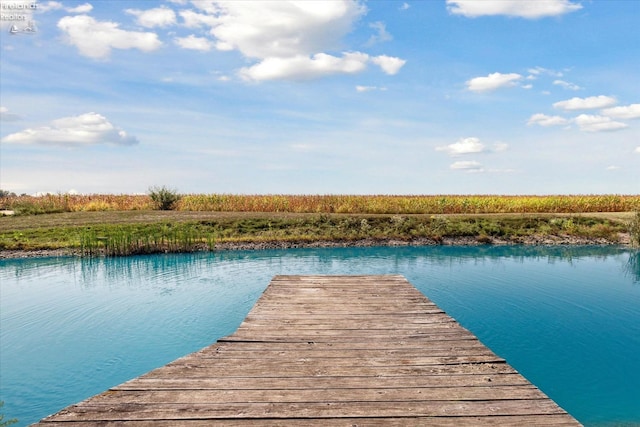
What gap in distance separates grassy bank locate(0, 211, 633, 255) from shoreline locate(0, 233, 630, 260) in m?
0.16

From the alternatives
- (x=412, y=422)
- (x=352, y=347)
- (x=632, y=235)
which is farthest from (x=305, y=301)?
(x=632, y=235)

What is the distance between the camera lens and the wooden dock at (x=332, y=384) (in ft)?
12.0

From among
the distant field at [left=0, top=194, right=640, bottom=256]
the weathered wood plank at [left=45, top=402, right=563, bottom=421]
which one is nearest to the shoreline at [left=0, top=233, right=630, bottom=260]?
the distant field at [left=0, top=194, right=640, bottom=256]

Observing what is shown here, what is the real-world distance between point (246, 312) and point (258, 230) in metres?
13.5

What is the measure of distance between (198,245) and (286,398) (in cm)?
1792

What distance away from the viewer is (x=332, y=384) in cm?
421

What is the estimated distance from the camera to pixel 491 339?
920cm

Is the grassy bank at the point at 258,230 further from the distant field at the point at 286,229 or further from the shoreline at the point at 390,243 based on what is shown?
the shoreline at the point at 390,243

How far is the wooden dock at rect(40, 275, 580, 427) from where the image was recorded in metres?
3.65

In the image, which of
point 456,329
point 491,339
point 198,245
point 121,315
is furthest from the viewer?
point 198,245

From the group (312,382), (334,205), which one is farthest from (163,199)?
(312,382)

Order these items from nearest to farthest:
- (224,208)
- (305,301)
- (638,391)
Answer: (638,391) < (305,301) < (224,208)

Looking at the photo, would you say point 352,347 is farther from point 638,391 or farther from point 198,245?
point 198,245

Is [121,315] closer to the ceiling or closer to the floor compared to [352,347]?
closer to the floor
